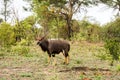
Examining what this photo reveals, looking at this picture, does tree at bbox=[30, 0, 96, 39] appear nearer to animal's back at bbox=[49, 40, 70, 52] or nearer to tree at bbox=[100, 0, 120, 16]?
tree at bbox=[100, 0, 120, 16]

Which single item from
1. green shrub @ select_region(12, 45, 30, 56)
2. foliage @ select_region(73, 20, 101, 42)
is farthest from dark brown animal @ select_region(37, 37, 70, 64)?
foliage @ select_region(73, 20, 101, 42)

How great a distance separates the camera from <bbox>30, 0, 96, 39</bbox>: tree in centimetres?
4653

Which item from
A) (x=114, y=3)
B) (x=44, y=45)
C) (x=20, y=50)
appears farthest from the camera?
(x=114, y=3)

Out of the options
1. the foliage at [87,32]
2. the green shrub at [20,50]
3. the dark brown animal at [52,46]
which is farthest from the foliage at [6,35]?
the foliage at [87,32]

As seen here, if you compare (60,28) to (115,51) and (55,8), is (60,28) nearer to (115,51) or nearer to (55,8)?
(55,8)

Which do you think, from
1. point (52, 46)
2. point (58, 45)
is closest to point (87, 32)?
point (58, 45)

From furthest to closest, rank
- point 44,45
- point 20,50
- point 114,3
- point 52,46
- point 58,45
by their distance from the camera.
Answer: point 114,3, point 20,50, point 58,45, point 52,46, point 44,45

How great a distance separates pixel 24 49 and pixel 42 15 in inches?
922

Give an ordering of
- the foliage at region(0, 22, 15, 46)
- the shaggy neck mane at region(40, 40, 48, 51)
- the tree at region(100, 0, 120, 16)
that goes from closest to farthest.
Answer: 1. the shaggy neck mane at region(40, 40, 48, 51)
2. the foliage at region(0, 22, 15, 46)
3. the tree at region(100, 0, 120, 16)

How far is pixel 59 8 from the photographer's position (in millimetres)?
46938

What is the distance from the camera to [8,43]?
24.6 m

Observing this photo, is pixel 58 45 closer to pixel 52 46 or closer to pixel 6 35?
pixel 52 46

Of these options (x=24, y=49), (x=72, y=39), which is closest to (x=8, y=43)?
(x=24, y=49)

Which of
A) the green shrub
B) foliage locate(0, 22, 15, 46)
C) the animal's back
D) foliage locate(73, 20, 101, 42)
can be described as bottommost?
foliage locate(73, 20, 101, 42)
